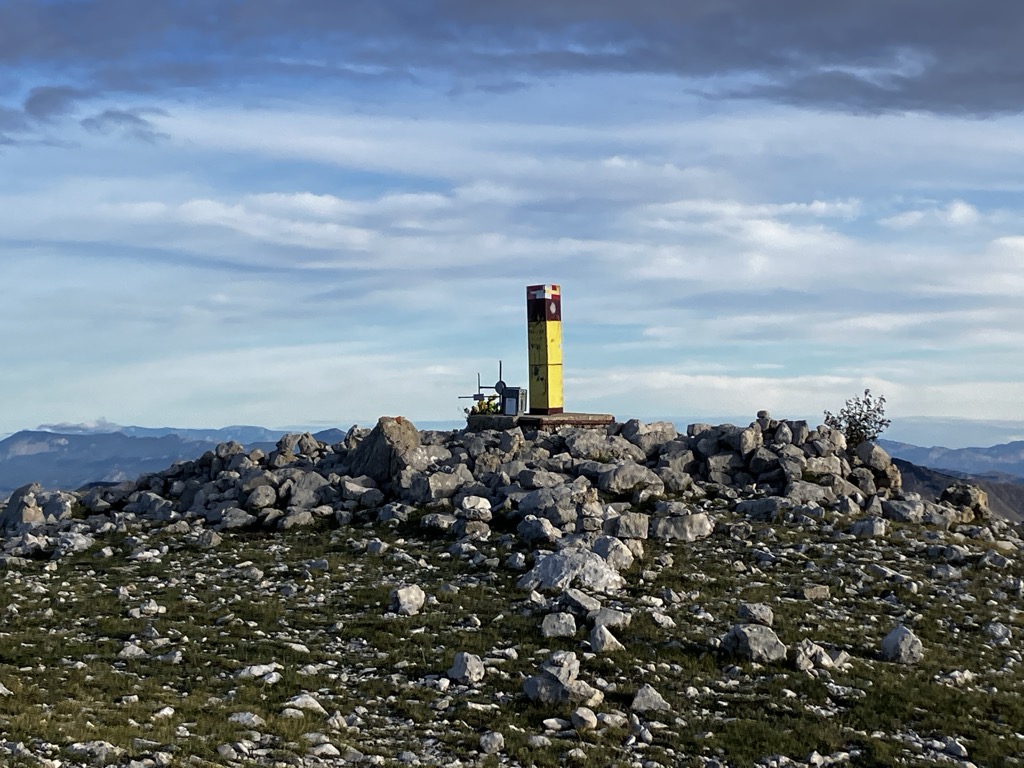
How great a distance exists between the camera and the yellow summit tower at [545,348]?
158 feet

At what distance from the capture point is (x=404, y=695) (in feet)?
59.0

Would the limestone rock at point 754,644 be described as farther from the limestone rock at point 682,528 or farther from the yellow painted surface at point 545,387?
the yellow painted surface at point 545,387

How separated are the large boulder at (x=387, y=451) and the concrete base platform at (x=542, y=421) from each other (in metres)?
7.18

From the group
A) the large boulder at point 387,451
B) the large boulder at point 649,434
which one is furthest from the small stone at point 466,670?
the large boulder at point 649,434

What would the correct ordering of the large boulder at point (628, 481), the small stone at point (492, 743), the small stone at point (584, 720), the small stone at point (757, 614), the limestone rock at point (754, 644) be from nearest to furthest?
the small stone at point (492, 743)
the small stone at point (584, 720)
the limestone rock at point (754, 644)
the small stone at point (757, 614)
the large boulder at point (628, 481)

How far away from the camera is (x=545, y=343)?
48438mm

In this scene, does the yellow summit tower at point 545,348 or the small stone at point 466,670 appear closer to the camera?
the small stone at point 466,670

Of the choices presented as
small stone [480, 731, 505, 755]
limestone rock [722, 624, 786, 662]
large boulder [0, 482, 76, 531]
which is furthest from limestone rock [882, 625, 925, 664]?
large boulder [0, 482, 76, 531]

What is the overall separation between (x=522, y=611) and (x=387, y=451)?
16340 millimetres

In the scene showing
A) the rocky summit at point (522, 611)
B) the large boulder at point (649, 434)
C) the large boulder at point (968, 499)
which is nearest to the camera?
the rocky summit at point (522, 611)

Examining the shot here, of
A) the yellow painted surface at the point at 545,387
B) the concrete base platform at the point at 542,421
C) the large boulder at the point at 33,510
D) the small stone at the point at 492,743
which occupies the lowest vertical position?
the small stone at the point at 492,743

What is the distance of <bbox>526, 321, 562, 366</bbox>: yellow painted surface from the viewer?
48.4 m

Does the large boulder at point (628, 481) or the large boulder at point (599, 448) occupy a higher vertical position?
the large boulder at point (599, 448)

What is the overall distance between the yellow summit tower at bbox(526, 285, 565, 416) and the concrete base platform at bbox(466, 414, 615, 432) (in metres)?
1.01
